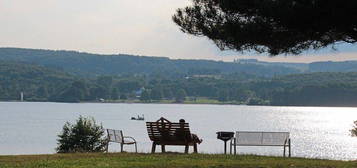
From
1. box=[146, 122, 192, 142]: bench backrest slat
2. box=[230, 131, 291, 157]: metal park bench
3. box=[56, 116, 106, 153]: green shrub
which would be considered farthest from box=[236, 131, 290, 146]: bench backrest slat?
box=[56, 116, 106, 153]: green shrub

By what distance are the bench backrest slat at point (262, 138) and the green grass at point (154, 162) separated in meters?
3.36

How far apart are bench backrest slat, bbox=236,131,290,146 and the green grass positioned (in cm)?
336

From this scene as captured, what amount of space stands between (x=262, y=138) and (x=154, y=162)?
6.23 m

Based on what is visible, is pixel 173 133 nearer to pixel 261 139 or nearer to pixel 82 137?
pixel 261 139

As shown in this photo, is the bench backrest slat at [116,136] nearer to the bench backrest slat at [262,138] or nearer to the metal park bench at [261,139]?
the metal park bench at [261,139]

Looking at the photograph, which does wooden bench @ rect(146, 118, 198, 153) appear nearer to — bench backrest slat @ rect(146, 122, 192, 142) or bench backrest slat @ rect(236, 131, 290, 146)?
bench backrest slat @ rect(146, 122, 192, 142)

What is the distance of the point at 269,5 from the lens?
13.5 m

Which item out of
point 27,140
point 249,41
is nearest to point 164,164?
point 249,41

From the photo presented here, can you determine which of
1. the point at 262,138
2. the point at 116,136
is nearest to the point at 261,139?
the point at 262,138

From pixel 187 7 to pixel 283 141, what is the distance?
6.16 metres

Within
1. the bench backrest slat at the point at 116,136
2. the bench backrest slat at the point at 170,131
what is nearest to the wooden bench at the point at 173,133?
the bench backrest slat at the point at 170,131

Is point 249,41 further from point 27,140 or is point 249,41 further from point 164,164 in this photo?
point 27,140

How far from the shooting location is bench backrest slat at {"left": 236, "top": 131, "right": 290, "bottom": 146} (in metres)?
20.4

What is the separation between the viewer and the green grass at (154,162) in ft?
47.1
